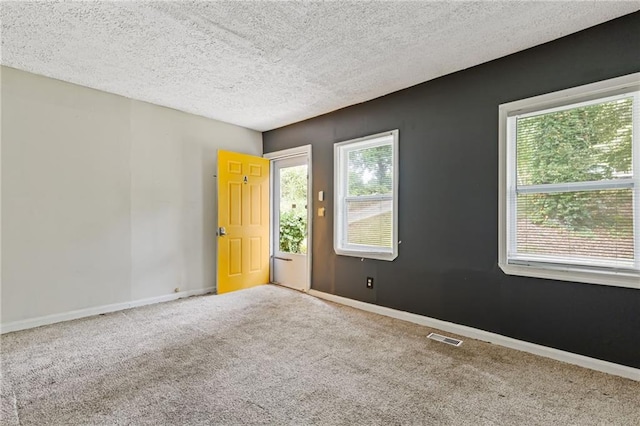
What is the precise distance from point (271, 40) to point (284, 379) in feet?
8.28

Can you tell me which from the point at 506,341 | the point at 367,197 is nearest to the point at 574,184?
the point at 506,341

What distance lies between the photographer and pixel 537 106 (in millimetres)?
2570

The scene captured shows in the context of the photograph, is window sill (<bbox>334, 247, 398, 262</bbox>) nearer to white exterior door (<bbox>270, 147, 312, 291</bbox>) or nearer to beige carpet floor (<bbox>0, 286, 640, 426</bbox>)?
white exterior door (<bbox>270, 147, 312, 291</bbox>)

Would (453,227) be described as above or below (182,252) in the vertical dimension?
above

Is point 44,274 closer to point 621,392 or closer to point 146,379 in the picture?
point 146,379

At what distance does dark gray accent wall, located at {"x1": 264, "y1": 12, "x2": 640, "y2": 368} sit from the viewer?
228 centimetres

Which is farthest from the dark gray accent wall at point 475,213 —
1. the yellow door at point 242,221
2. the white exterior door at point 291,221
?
the yellow door at point 242,221

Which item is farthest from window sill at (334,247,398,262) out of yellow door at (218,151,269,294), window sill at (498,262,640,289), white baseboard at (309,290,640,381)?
yellow door at (218,151,269,294)

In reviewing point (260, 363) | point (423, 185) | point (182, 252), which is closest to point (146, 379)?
point (260, 363)

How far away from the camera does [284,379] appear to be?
216cm

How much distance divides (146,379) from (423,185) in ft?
9.57

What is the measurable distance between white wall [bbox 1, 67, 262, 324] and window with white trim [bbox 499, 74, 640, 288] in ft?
12.3

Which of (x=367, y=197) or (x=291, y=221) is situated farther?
(x=291, y=221)

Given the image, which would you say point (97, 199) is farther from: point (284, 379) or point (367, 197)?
point (367, 197)
